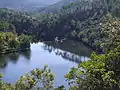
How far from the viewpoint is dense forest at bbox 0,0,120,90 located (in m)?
12.2

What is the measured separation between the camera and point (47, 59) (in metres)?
70.6

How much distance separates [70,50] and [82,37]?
533 inches

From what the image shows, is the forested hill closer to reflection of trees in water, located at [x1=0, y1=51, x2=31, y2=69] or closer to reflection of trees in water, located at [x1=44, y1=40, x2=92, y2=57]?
reflection of trees in water, located at [x1=44, y1=40, x2=92, y2=57]

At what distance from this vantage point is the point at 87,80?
40.2ft

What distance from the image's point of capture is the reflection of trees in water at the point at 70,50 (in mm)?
73556

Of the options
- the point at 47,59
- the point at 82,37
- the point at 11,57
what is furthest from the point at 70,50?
the point at 11,57

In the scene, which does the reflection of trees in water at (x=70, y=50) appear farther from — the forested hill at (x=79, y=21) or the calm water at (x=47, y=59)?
the forested hill at (x=79, y=21)

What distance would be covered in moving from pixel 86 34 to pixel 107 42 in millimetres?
81433

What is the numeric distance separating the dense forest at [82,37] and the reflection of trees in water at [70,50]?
2815mm

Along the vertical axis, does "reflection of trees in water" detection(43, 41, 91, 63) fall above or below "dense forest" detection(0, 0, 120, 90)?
below

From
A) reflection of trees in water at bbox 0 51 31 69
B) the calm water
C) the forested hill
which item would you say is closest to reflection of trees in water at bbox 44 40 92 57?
the calm water

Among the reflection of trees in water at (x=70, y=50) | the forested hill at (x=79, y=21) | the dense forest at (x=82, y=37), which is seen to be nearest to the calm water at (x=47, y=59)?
the reflection of trees in water at (x=70, y=50)

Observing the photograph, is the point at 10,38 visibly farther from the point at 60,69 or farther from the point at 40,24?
the point at 40,24

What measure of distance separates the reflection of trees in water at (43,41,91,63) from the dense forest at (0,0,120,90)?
111 inches
